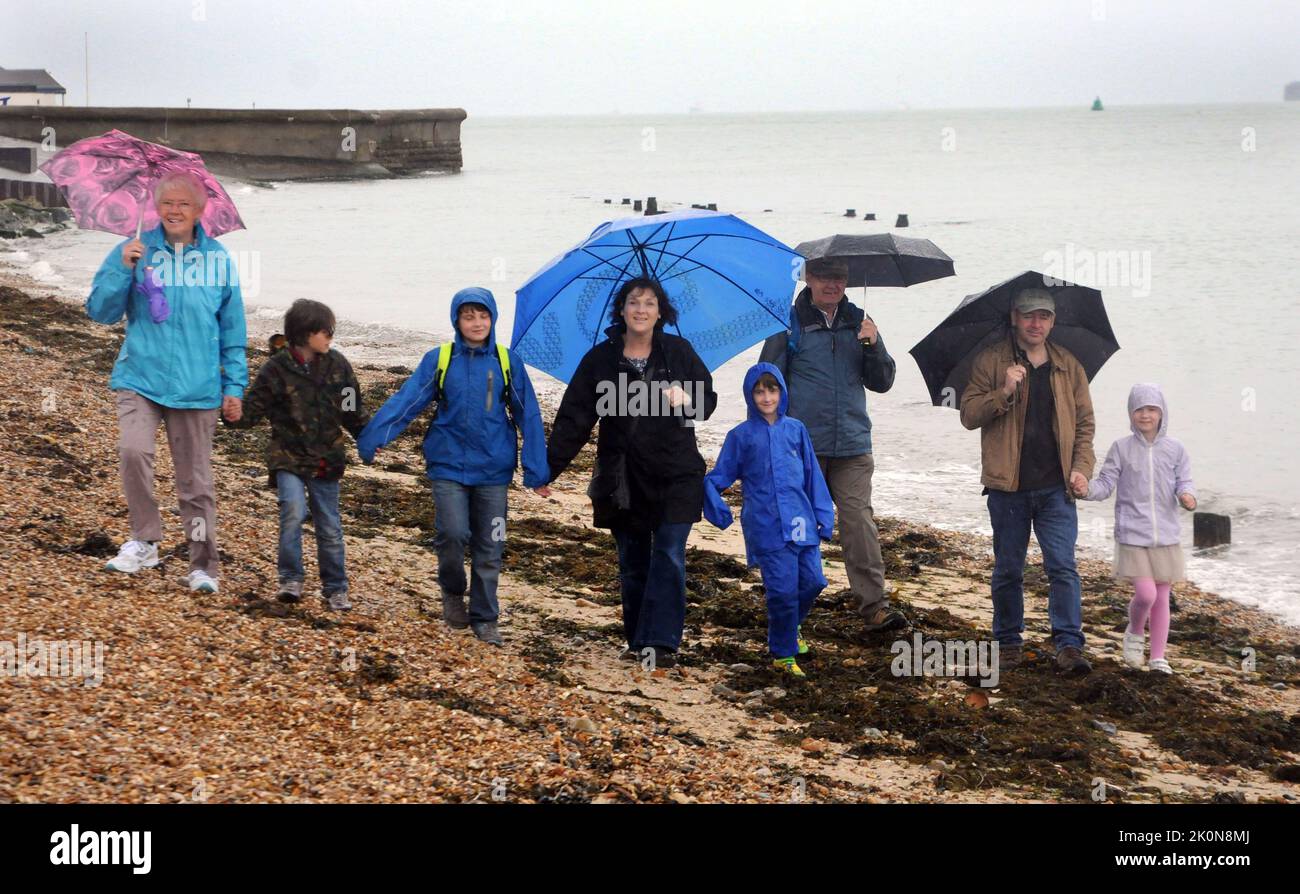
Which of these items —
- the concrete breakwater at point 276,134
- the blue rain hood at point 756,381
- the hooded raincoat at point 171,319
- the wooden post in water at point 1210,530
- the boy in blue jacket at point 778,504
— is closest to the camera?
the hooded raincoat at point 171,319

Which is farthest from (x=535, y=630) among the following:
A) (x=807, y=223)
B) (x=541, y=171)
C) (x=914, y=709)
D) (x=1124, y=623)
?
(x=541, y=171)

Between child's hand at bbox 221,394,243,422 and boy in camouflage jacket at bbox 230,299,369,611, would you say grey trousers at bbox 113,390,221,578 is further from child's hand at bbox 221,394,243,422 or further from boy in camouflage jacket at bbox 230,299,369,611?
boy in camouflage jacket at bbox 230,299,369,611

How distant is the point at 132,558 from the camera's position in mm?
6188

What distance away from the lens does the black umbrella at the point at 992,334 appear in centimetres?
656

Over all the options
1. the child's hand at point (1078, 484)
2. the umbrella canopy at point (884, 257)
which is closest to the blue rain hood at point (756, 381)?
the umbrella canopy at point (884, 257)

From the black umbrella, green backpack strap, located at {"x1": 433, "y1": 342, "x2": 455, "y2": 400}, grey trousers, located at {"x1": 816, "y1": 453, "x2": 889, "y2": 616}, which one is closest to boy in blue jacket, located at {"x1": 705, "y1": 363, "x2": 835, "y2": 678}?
grey trousers, located at {"x1": 816, "y1": 453, "x2": 889, "y2": 616}

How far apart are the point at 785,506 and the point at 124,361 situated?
2994mm

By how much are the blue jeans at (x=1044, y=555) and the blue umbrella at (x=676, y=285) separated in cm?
148

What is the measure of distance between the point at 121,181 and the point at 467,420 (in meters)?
2.28

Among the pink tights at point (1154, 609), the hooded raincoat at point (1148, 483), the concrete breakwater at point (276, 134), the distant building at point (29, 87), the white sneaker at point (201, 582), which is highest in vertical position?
the distant building at point (29, 87)

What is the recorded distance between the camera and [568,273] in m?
6.60

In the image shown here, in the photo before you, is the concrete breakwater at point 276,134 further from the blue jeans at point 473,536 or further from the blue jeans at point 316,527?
the blue jeans at point 473,536

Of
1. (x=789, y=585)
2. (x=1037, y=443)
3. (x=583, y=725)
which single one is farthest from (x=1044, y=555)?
(x=583, y=725)
